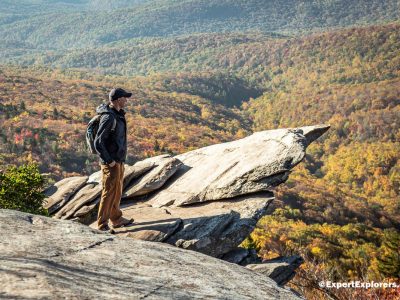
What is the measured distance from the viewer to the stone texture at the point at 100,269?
225 inches

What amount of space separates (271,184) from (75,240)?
20.3 ft

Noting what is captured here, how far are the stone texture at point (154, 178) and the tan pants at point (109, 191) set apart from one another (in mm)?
3025

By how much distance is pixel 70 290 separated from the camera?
18.3 feet

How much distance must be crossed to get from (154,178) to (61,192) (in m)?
3.19

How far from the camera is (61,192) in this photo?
46.5 feet

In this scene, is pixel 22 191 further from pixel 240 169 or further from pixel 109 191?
pixel 240 169

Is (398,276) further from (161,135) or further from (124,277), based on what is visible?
(161,135)

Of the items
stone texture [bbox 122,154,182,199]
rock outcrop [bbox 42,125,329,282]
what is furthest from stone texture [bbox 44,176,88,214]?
stone texture [bbox 122,154,182,199]

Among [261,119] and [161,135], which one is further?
[261,119]

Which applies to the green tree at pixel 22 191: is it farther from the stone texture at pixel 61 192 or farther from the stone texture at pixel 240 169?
the stone texture at pixel 240 169

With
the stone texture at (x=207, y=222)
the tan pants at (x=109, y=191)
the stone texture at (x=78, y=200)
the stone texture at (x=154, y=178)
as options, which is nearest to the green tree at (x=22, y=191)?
the stone texture at (x=78, y=200)

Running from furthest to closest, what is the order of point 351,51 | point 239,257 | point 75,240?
point 351,51 → point 239,257 → point 75,240

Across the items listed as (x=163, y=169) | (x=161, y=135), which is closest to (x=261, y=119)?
(x=161, y=135)

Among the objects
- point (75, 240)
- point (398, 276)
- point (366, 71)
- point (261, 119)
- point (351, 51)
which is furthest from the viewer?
point (351, 51)
